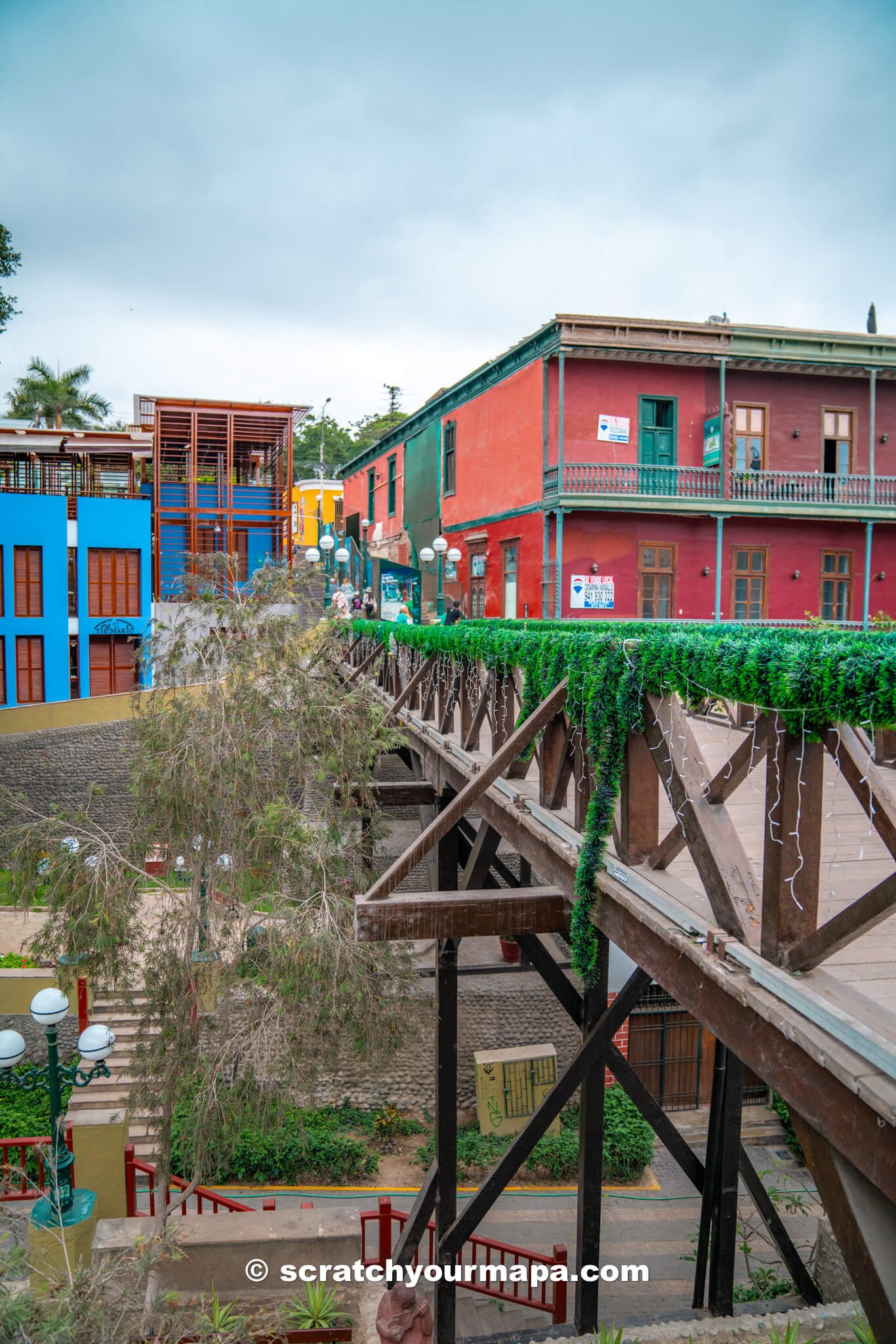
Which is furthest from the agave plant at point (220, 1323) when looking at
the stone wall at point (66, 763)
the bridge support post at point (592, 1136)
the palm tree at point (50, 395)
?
the palm tree at point (50, 395)

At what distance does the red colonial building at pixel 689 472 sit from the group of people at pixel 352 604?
10.6 feet

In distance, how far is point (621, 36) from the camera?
31.5 m

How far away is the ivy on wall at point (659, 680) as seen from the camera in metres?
2.62

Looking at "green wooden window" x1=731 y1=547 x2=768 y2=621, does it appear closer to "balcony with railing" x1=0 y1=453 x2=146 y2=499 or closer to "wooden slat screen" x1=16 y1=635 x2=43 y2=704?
"balcony with railing" x1=0 y1=453 x2=146 y2=499

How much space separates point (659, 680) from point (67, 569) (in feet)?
78.9

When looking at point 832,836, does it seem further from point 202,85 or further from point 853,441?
point 202,85

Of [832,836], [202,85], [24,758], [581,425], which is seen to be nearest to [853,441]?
[581,425]

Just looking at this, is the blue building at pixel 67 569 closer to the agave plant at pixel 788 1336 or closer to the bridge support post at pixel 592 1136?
the bridge support post at pixel 592 1136

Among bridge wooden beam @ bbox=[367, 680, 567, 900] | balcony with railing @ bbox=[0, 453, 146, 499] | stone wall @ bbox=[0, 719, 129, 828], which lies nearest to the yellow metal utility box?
bridge wooden beam @ bbox=[367, 680, 567, 900]

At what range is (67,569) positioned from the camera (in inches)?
976

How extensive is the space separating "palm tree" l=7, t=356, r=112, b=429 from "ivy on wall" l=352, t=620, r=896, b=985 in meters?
40.1

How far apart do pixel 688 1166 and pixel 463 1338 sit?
2444mm

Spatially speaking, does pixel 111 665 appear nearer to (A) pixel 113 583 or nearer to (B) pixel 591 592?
(A) pixel 113 583

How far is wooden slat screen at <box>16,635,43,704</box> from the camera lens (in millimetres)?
24359
